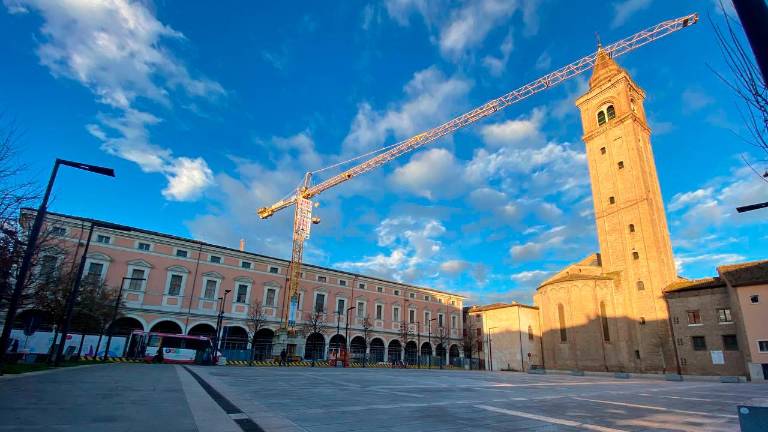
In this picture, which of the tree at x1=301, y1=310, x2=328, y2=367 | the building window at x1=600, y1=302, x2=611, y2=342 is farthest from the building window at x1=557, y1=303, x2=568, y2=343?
the tree at x1=301, y1=310, x2=328, y2=367

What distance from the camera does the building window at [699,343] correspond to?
125 ft

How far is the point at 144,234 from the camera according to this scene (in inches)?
1650

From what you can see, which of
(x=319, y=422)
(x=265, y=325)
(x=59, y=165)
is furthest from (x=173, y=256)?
(x=319, y=422)

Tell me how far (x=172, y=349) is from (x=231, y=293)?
11644mm

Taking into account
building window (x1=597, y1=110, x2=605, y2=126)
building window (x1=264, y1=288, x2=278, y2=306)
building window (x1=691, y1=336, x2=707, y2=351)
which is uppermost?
building window (x1=597, y1=110, x2=605, y2=126)

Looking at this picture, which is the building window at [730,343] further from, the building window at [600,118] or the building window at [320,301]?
the building window at [320,301]

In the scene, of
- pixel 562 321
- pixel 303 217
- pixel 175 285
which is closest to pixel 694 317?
pixel 562 321

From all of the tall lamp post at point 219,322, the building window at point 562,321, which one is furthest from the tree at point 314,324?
the building window at point 562,321

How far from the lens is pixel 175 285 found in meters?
42.9

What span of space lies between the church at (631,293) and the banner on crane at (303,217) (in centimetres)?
3560

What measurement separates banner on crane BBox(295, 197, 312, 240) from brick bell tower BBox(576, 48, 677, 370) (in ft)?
134

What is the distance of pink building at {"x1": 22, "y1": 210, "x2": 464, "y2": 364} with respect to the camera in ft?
131

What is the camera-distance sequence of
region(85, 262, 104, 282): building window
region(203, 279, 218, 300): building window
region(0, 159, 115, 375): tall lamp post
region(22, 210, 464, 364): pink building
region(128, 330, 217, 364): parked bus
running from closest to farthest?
region(0, 159, 115, 375): tall lamp post → region(128, 330, 217, 364): parked bus → region(85, 262, 104, 282): building window → region(22, 210, 464, 364): pink building → region(203, 279, 218, 300): building window

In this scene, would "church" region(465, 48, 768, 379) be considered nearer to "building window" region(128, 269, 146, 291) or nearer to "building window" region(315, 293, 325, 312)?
"building window" region(315, 293, 325, 312)
